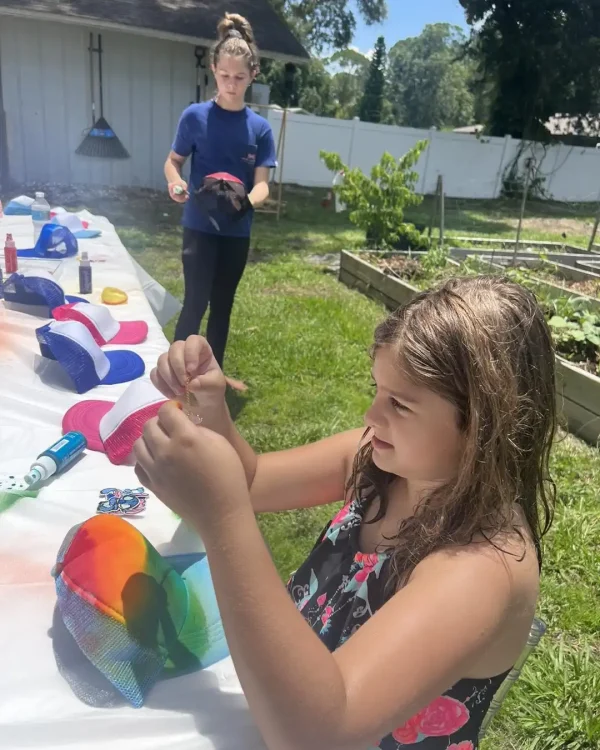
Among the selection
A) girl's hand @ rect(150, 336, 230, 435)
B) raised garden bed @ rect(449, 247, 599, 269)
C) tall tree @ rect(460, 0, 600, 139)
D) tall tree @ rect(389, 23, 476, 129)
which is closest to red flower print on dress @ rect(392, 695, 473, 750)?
girl's hand @ rect(150, 336, 230, 435)

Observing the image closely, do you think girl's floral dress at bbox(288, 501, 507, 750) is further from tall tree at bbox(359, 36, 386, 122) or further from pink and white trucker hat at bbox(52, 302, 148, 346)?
tall tree at bbox(359, 36, 386, 122)

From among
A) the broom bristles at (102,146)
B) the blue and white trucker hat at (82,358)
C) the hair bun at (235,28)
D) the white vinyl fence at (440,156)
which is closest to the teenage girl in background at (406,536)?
the blue and white trucker hat at (82,358)

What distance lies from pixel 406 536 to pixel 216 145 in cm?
265

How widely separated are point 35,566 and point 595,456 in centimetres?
295

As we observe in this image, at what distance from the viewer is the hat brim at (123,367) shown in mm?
2025

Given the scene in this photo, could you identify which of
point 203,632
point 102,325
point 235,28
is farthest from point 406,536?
point 235,28

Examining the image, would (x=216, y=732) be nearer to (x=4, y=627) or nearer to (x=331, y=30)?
(x=4, y=627)

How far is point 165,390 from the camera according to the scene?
3.88 ft

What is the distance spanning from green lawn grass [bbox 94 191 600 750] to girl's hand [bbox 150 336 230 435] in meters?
1.33

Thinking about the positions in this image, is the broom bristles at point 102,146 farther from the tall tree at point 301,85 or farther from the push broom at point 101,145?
the tall tree at point 301,85

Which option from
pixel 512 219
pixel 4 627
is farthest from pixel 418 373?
pixel 512 219

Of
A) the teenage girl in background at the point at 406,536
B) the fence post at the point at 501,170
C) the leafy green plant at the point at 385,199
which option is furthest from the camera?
the fence post at the point at 501,170

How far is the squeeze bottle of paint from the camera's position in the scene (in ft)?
4.76

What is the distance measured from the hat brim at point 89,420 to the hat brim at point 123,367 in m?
0.18
